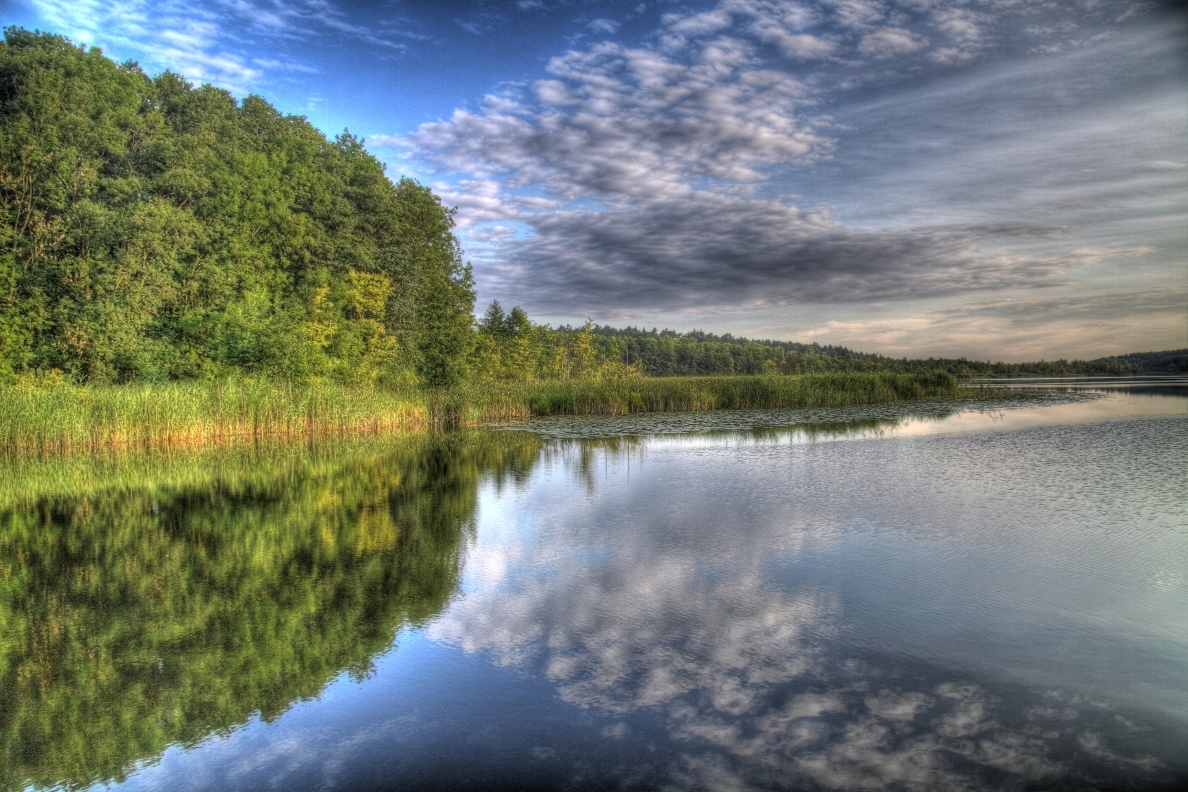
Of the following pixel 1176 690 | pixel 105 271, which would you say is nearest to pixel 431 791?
pixel 1176 690

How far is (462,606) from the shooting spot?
5516 mm

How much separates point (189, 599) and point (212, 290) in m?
24.9

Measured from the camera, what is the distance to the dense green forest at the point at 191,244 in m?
23.1

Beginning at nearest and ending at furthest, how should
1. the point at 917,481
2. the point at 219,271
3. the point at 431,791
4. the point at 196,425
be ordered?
the point at 431,791
the point at 917,481
the point at 196,425
the point at 219,271

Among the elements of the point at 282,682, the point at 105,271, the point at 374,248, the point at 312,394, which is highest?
the point at 374,248

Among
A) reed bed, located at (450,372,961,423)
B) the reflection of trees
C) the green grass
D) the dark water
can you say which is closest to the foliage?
the green grass

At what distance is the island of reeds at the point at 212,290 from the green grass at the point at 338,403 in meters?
0.07

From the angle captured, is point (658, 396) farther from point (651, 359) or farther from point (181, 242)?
point (651, 359)

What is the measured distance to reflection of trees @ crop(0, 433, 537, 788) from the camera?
3.79m

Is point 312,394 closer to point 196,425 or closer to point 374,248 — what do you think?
point 196,425

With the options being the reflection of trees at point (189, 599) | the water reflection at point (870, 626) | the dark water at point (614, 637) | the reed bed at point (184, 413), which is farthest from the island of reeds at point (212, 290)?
the water reflection at point (870, 626)

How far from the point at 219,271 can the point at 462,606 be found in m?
26.3

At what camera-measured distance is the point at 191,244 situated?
26.7 m

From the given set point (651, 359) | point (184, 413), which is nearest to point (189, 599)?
point (184, 413)
